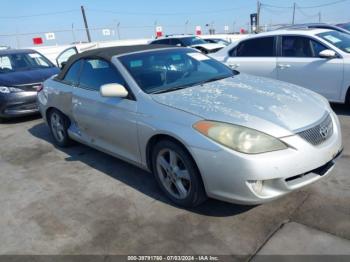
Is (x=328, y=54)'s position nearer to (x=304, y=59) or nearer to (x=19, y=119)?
(x=304, y=59)

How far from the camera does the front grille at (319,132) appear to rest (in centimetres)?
304

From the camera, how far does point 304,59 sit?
6.29m

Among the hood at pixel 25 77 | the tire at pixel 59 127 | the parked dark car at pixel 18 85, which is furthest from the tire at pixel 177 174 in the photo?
the hood at pixel 25 77

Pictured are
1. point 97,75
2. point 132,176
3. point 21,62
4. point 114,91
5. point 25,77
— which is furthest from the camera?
point 21,62

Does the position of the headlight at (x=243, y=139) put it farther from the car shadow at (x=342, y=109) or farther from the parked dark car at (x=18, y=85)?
the parked dark car at (x=18, y=85)

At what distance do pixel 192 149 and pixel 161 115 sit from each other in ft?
1.71

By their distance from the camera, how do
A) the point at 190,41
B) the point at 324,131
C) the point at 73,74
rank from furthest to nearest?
the point at 190,41 < the point at 73,74 < the point at 324,131

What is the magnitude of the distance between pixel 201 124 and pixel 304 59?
13.0ft

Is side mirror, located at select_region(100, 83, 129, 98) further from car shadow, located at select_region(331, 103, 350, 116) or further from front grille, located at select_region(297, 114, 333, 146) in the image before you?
car shadow, located at select_region(331, 103, 350, 116)

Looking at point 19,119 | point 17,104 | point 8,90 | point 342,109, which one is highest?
point 8,90

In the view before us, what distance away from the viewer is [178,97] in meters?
3.55

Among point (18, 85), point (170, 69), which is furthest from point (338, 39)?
point (18, 85)

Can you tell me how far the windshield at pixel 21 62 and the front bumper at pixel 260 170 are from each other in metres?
6.71

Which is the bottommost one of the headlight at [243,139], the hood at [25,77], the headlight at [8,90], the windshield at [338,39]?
the headlight at [8,90]
